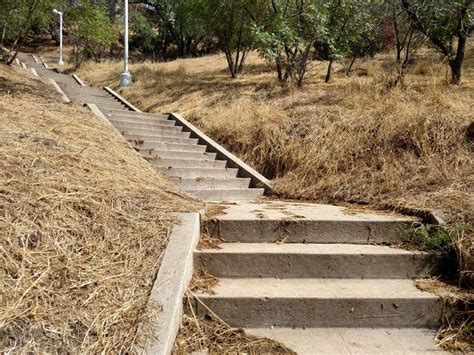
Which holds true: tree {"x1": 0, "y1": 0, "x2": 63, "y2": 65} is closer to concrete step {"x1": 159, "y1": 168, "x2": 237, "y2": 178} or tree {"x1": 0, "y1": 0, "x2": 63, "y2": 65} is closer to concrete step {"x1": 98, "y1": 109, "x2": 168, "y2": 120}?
concrete step {"x1": 98, "y1": 109, "x2": 168, "y2": 120}

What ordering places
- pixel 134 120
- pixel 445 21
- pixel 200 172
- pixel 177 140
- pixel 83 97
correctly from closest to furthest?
1. pixel 200 172
2. pixel 177 140
3. pixel 134 120
4. pixel 445 21
5. pixel 83 97

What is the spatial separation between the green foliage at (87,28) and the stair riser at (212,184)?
19405 mm

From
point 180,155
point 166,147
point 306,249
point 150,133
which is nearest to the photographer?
point 306,249

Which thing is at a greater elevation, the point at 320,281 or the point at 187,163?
the point at 187,163

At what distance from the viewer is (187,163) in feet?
21.3

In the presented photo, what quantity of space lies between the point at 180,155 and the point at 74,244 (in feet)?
13.8

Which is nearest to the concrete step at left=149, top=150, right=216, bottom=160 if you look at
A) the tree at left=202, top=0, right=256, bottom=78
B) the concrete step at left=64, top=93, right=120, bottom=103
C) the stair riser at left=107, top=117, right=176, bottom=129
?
the stair riser at left=107, top=117, right=176, bottom=129

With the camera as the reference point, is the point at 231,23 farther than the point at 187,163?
Yes

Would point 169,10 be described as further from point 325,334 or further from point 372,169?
point 325,334

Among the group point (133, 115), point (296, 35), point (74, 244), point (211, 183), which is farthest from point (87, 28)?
point (74, 244)

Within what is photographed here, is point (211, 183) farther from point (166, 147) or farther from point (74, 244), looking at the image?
point (74, 244)

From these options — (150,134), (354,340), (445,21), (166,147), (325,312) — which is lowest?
(354,340)

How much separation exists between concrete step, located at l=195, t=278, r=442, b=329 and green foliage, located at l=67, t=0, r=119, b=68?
73.3 ft

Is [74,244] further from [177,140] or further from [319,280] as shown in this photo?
[177,140]
